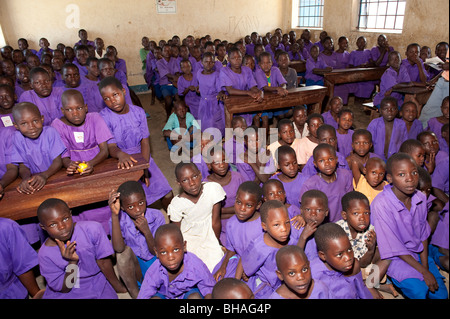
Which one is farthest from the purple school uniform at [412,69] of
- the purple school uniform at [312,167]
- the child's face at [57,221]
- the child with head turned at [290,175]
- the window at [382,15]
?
the child's face at [57,221]

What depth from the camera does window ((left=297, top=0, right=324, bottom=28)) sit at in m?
9.89

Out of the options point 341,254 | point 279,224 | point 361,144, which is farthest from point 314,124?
point 341,254

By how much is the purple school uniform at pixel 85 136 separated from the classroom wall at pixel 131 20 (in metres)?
7.39

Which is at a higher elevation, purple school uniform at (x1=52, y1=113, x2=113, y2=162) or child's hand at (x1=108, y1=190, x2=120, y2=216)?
purple school uniform at (x1=52, y1=113, x2=113, y2=162)

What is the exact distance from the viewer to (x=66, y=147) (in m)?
2.57

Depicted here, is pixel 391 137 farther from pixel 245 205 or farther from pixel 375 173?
pixel 245 205

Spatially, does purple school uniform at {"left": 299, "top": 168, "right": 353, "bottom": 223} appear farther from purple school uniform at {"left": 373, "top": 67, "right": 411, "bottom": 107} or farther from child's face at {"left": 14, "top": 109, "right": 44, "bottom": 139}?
purple school uniform at {"left": 373, "top": 67, "right": 411, "bottom": 107}

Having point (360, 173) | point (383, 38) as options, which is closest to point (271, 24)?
point (383, 38)

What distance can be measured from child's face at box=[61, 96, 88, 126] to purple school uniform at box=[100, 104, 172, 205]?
0.24m

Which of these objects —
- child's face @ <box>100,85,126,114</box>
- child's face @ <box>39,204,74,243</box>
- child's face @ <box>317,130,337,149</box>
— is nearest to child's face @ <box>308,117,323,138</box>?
child's face @ <box>317,130,337,149</box>

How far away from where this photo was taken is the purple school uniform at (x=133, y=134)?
2.88 metres

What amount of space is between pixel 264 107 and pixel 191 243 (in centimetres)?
266

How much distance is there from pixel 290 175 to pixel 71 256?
1718 mm
